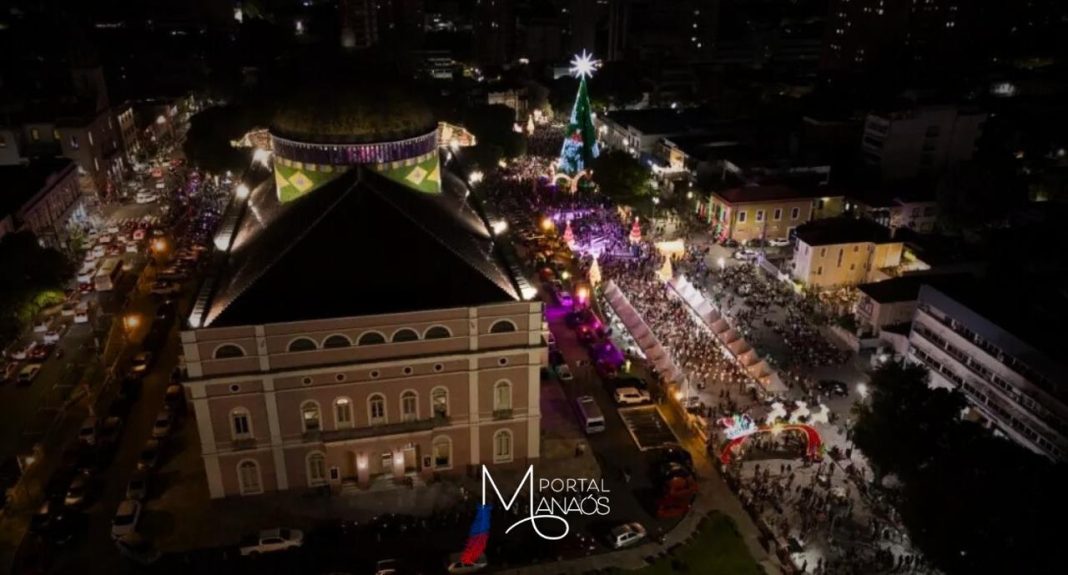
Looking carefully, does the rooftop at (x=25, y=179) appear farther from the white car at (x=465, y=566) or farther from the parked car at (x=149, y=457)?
the white car at (x=465, y=566)

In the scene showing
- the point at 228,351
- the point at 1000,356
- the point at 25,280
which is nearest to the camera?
the point at 228,351

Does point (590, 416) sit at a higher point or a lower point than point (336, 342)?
lower

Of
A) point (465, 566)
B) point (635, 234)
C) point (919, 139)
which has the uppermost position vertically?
point (919, 139)

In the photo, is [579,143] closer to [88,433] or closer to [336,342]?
[336,342]

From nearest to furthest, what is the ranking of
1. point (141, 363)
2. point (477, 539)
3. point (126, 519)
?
point (477, 539)
point (126, 519)
point (141, 363)

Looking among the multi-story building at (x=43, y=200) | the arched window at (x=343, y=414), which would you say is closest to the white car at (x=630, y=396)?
the arched window at (x=343, y=414)

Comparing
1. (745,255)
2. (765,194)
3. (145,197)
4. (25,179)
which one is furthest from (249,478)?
(145,197)

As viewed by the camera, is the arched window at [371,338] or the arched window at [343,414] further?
the arched window at [343,414]

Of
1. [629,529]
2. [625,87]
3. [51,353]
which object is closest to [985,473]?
[629,529]
